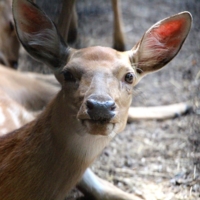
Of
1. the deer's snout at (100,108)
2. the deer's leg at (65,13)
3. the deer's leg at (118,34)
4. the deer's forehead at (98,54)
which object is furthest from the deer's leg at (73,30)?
the deer's snout at (100,108)

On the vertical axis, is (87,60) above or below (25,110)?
above

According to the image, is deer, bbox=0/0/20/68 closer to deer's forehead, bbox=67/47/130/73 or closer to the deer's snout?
deer's forehead, bbox=67/47/130/73

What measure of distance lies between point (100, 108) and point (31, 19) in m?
0.73

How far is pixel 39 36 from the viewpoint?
2.56 meters

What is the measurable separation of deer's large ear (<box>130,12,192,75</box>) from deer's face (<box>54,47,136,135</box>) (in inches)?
4.6

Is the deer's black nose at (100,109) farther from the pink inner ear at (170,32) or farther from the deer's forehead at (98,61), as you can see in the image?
the pink inner ear at (170,32)

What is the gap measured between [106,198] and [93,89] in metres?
1.18

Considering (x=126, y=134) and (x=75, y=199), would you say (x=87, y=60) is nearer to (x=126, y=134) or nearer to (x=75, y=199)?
(x=75, y=199)

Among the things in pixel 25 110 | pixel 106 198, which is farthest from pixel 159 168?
pixel 25 110

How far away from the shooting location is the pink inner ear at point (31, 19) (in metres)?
2.49

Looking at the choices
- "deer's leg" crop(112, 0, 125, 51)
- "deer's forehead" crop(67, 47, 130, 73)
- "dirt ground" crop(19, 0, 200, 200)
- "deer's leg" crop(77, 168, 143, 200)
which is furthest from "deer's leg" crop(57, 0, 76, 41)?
"deer's leg" crop(112, 0, 125, 51)

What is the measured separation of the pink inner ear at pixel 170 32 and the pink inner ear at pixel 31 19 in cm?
57

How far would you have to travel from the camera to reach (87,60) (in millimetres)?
2379

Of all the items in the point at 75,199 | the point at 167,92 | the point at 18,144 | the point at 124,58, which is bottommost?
the point at 167,92
